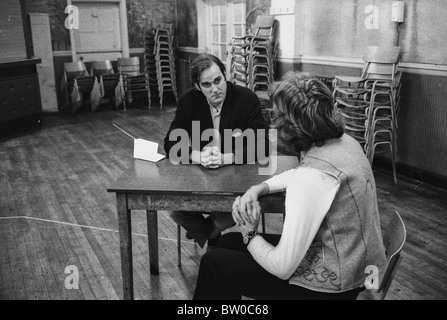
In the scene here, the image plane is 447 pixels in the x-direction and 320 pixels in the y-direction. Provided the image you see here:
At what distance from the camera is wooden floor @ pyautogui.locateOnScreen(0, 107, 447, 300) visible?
2.73 meters

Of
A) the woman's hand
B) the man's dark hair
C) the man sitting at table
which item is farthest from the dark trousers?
the man's dark hair

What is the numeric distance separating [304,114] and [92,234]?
8.25ft

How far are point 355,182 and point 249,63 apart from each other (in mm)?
5287

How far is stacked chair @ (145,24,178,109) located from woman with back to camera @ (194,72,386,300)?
8.26 metres

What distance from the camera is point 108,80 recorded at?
9336 millimetres

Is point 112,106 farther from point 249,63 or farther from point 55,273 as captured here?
point 55,273

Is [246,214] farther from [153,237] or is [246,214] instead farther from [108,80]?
[108,80]

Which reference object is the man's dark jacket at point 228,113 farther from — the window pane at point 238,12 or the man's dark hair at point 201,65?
the window pane at point 238,12

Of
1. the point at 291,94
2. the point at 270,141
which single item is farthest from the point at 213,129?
the point at 291,94

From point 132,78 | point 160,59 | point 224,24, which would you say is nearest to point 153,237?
point 224,24

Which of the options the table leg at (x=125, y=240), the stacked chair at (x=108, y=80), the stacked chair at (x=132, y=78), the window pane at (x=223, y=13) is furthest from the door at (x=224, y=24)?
the table leg at (x=125, y=240)

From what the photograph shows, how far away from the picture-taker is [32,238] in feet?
11.4

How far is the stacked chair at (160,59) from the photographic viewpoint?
956 centimetres

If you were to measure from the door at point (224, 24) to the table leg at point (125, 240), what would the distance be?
238 inches
